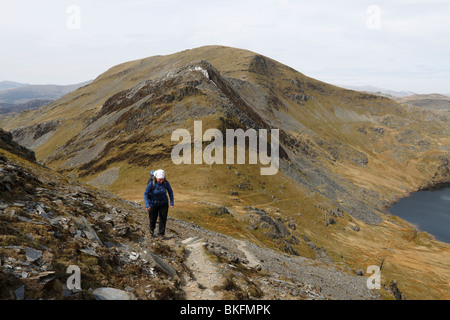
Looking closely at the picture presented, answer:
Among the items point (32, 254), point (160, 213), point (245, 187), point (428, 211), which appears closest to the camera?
point (32, 254)

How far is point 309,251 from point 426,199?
409 ft

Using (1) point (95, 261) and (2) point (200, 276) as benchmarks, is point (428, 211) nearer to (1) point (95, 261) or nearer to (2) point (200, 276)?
(2) point (200, 276)

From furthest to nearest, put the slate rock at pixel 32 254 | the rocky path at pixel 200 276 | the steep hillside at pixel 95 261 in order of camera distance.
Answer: the rocky path at pixel 200 276, the slate rock at pixel 32 254, the steep hillside at pixel 95 261

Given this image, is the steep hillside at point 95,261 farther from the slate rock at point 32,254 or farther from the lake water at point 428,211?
the lake water at point 428,211

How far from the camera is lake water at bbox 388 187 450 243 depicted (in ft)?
319

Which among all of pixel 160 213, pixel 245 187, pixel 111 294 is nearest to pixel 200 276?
pixel 111 294

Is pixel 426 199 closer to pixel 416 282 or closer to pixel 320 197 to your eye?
pixel 320 197

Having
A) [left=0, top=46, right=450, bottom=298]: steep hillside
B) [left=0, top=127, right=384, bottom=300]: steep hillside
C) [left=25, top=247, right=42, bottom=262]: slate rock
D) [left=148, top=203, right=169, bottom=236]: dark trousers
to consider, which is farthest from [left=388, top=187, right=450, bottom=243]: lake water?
[left=25, top=247, right=42, bottom=262]: slate rock

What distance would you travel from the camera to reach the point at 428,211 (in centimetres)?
11725

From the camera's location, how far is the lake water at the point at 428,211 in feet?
319

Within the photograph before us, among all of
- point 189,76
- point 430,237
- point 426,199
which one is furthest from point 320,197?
point 426,199

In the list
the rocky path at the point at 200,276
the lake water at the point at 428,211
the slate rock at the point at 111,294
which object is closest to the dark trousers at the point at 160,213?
the rocky path at the point at 200,276

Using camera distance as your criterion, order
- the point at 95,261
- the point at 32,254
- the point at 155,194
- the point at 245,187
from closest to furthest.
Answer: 1. the point at 32,254
2. the point at 95,261
3. the point at 155,194
4. the point at 245,187
